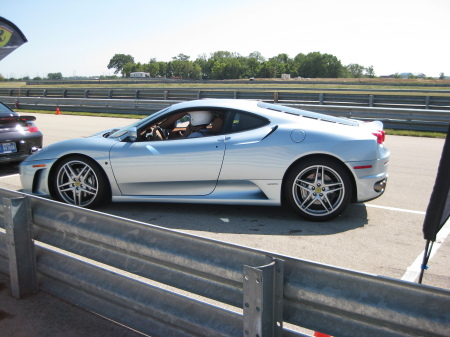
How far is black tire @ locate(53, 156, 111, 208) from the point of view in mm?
5812

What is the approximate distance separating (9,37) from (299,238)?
430cm

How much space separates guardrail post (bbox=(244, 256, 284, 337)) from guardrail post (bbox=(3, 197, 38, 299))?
1935mm

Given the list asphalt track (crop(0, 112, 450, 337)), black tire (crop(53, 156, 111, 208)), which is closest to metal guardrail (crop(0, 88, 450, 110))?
asphalt track (crop(0, 112, 450, 337))

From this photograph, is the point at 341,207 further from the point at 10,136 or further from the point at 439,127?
the point at 439,127

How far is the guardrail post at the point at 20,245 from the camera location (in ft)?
11.2

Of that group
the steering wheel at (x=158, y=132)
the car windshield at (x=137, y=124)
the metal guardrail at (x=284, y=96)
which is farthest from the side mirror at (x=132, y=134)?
the metal guardrail at (x=284, y=96)

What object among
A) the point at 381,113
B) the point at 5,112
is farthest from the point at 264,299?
the point at 381,113

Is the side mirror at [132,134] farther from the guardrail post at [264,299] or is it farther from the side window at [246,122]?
the guardrail post at [264,299]

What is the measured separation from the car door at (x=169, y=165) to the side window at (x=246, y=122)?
0.23 metres

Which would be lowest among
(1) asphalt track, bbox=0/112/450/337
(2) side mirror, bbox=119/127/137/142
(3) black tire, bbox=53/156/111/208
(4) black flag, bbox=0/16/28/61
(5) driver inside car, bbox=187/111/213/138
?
(1) asphalt track, bbox=0/112/450/337

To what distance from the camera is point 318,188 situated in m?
5.32

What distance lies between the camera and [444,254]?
4.54m

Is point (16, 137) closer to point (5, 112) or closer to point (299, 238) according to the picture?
point (5, 112)

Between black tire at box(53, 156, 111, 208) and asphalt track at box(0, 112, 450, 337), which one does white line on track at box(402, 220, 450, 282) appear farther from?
black tire at box(53, 156, 111, 208)
